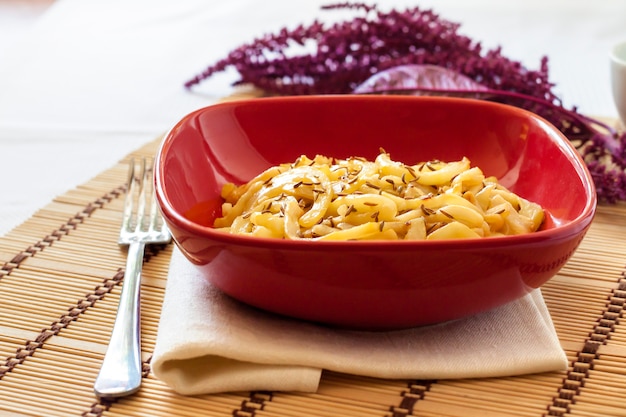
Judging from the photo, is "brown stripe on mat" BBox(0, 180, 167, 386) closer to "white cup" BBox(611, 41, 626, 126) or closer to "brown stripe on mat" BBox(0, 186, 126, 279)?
"brown stripe on mat" BBox(0, 186, 126, 279)

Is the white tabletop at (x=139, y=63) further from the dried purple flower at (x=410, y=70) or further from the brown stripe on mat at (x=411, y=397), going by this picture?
the brown stripe on mat at (x=411, y=397)

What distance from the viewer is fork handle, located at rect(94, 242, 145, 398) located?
44.6 inches

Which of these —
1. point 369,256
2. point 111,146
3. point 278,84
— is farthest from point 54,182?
point 369,256

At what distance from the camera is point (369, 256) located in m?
1.07

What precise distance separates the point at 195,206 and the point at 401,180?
1.19 ft

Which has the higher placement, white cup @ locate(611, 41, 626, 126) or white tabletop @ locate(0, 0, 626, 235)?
white cup @ locate(611, 41, 626, 126)

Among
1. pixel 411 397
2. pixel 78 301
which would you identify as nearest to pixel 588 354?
pixel 411 397

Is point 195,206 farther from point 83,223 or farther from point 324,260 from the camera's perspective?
point 324,260

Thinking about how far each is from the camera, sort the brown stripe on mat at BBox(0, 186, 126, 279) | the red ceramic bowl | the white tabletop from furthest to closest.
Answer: the white tabletop < the brown stripe on mat at BBox(0, 186, 126, 279) < the red ceramic bowl

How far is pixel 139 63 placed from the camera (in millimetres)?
2961

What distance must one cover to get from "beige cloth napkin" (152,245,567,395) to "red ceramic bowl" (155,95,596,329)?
34 mm

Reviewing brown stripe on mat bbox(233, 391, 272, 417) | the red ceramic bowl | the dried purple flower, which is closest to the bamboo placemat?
brown stripe on mat bbox(233, 391, 272, 417)

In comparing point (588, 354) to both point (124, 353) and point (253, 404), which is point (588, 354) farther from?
point (124, 353)

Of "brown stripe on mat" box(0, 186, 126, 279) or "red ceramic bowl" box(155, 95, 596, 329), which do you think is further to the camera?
"brown stripe on mat" box(0, 186, 126, 279)
